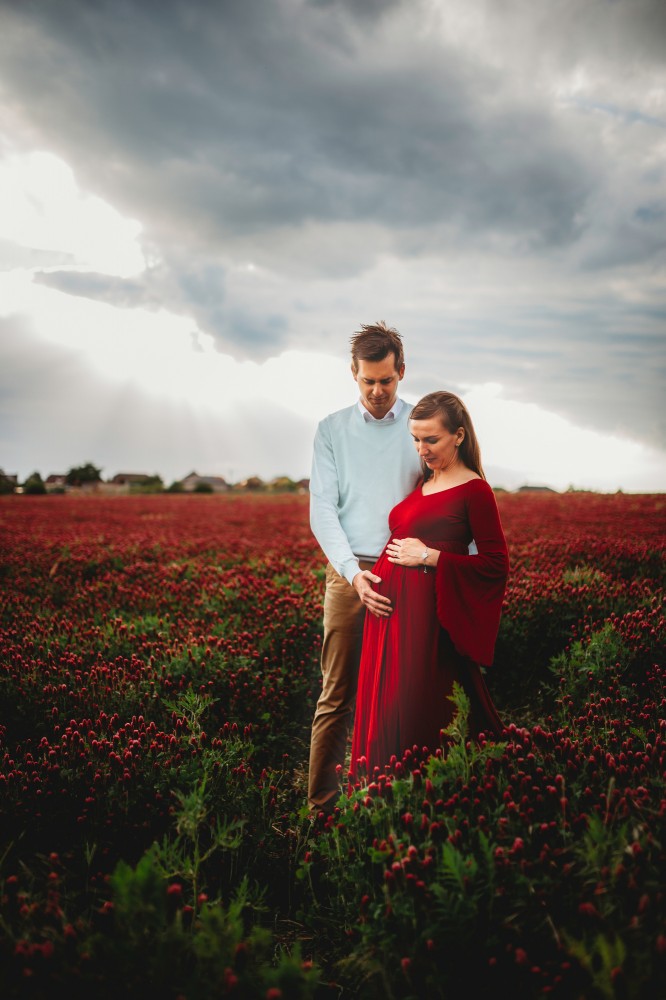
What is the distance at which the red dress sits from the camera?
2799 mm

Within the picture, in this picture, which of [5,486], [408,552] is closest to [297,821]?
[408,552]

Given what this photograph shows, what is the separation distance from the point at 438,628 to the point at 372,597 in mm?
393

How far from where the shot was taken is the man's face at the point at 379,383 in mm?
3158

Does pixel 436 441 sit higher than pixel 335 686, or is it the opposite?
pixel 436 441

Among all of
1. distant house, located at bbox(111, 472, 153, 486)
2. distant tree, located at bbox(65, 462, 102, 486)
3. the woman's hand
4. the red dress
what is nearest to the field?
the red dress

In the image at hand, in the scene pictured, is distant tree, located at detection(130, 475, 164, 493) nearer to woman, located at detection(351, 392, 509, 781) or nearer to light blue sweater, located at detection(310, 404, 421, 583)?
light blue sweater, located at detection(310, 404, 421, 583)

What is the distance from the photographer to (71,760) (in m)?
3.02

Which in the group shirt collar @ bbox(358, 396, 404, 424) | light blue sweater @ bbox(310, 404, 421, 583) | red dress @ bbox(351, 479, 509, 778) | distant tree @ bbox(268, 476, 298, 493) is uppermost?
distant tree @ bbox(268, 476, 298, 493)

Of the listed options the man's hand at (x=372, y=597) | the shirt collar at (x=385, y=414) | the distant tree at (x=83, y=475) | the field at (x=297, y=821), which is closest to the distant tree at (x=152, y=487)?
the distant tree at (x=83, y=475)

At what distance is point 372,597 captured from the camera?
9.68ft

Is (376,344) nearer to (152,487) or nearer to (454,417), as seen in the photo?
(454,417)

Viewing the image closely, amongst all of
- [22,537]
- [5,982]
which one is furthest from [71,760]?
[22,537]

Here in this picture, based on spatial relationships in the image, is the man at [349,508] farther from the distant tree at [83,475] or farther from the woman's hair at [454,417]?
the distant tree at [83,475]

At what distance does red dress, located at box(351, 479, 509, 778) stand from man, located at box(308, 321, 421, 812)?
0.38 meters
